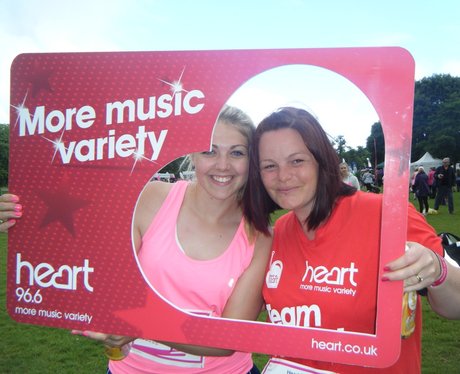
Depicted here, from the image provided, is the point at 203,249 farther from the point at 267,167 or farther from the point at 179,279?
the point at 267,167

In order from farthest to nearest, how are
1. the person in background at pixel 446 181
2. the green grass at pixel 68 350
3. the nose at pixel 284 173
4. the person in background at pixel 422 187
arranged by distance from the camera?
1. the person in background at pixel 446 181
2. the person in background at pixel 422 187
3. the green grass at pixel 68 350
4. the nose at pixel 284 173

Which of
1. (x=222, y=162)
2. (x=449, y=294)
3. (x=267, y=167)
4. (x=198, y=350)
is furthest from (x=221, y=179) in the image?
(x=449, y=294)

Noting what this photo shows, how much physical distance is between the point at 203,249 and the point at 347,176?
2.36 feet

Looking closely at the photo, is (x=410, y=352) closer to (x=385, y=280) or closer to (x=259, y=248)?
(x=385, y=280)

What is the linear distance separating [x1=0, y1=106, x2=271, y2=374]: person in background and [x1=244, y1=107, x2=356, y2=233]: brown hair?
4 cm

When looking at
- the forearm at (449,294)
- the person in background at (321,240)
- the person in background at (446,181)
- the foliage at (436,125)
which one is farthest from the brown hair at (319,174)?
the foliage at (436,125)

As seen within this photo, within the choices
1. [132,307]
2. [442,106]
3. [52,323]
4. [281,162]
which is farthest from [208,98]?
[442,106]

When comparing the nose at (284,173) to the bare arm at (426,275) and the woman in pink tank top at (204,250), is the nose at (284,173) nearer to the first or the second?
the woman in pink tank top at (204,250)

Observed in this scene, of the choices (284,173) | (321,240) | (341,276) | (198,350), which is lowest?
(198,350)

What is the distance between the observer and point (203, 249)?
159 cm

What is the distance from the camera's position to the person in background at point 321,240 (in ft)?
4.53

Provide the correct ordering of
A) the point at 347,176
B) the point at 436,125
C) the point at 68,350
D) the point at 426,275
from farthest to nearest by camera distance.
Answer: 1. the point at 436,125
2. the point at 68,350
3. the point at 347,176
4. the point at 426,275

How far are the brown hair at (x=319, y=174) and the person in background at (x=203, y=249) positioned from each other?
43 millimetres

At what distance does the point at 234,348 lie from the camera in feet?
4.58
